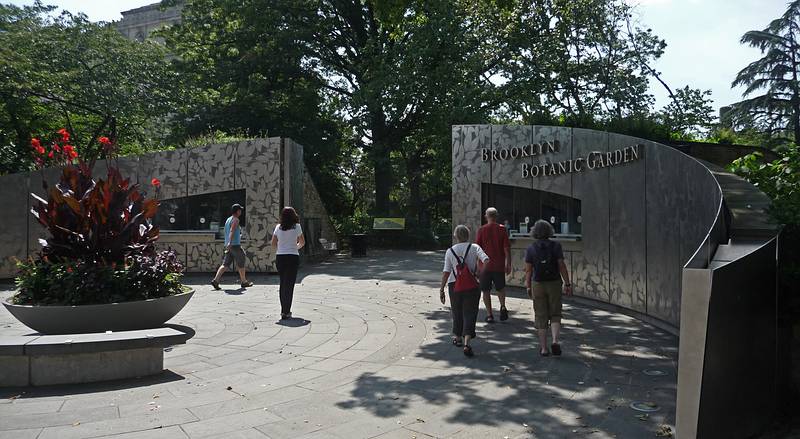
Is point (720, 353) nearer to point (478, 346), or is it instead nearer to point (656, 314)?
point (478, 346)

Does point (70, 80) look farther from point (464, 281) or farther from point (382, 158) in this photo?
point (464, 281)

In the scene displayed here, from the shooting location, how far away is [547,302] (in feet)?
21.6

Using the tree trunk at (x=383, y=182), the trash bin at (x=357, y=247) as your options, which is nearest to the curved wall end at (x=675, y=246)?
the trash bin at (x=357, y=247)

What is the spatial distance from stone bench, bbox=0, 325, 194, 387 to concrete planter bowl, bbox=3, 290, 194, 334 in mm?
959

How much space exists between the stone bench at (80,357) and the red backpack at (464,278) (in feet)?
10.2

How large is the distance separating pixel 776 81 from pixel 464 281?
30859mm

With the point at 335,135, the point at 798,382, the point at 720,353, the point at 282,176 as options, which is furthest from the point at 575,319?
the point at 335,135

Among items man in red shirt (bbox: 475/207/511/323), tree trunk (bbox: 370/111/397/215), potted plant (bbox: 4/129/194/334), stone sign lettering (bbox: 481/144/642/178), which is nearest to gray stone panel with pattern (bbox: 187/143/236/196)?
stone sign lettering (bbox: 481/144/642/178)

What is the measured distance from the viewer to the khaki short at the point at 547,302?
21.4 ft

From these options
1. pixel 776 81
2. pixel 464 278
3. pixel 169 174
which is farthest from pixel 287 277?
pixel 776 81

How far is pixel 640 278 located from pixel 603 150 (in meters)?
2.57

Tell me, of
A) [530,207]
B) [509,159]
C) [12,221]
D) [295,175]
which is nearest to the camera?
[530,207]

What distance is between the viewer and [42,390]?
5152 mm

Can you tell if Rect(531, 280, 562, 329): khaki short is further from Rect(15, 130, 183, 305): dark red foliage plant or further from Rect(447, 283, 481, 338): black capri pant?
Rect(15, 130, 183, 305): dark red foliage plant
